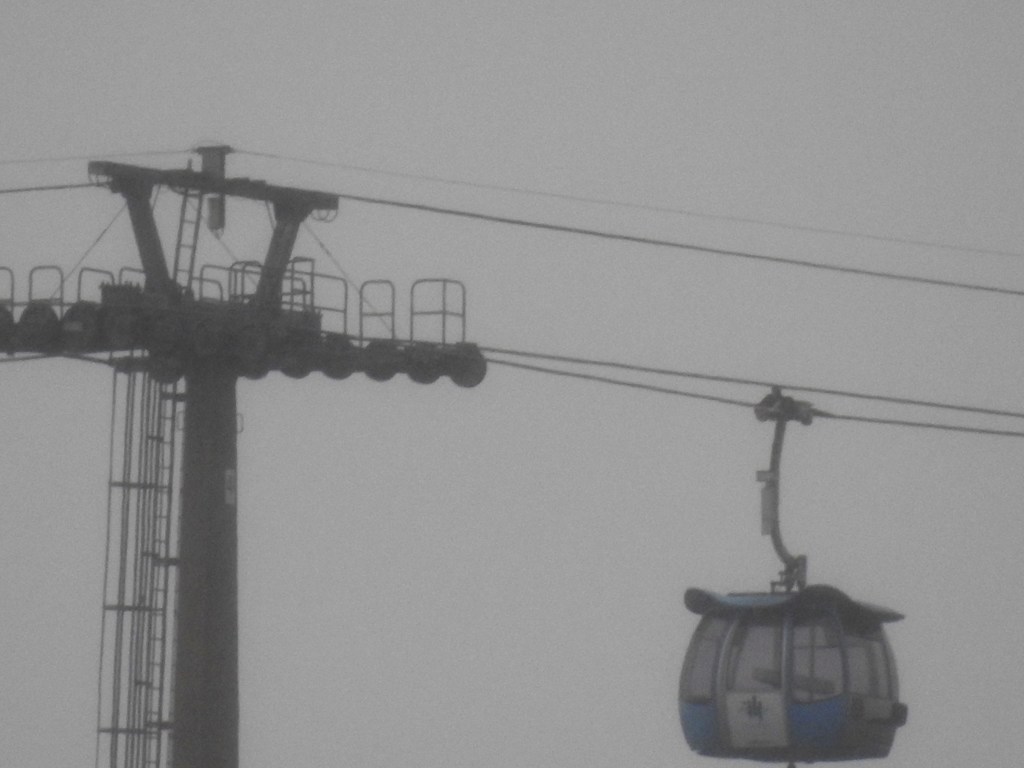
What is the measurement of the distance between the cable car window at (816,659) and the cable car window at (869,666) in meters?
0.25

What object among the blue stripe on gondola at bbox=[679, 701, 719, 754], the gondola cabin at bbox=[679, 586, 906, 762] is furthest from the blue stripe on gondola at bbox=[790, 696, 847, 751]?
the blue stripe on gondola at bbox=[679, 701, 719, 754]

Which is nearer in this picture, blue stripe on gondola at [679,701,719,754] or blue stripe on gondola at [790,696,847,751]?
blue stripe on gondola at [790,696,847,751]

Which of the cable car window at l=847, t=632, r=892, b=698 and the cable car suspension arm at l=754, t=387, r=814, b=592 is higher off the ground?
the cable car suspension arm at l=754, t=387, r=814, b=592

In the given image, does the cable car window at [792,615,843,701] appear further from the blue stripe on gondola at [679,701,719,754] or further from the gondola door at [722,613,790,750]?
the blue stripe on gondola at [679,701,719,754]

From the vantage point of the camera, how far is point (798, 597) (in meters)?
55.7

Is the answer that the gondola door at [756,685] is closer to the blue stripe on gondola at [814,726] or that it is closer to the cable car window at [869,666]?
the blue stripe on gondola at [814,726]

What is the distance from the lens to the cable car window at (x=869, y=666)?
5662cm

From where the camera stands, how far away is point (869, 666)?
187 feet

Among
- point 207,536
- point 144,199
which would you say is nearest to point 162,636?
point 207,536

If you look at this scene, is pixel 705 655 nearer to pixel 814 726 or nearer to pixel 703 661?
Result: pixel 703 661

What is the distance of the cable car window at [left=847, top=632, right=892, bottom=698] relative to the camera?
56625 millimetres

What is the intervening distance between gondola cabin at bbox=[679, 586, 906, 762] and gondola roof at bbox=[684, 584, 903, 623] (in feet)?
0.04

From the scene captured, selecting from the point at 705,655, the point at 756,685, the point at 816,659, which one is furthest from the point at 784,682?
the point at 705,655

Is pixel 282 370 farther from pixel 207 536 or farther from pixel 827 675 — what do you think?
pixel 827 675
